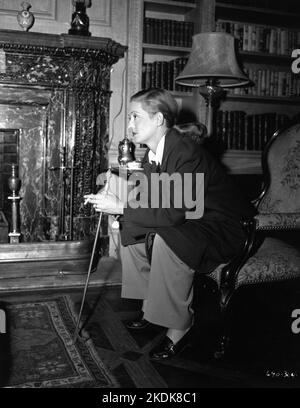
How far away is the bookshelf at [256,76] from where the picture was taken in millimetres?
3562

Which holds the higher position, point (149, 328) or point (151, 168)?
point (151, 168)

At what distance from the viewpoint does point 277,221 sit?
5.97 ft

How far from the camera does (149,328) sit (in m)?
2.10

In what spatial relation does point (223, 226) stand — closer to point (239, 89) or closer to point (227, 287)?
point (227, 287)

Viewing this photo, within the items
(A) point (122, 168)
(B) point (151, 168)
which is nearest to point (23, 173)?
(A) point (122, 168)

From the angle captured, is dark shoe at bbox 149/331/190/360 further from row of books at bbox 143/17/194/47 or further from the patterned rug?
row of books at bbox 143/17/194/47

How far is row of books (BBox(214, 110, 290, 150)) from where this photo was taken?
359 cm

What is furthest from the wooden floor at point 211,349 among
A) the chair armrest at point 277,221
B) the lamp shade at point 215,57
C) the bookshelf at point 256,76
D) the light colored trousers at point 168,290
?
the bookshelf at point 256,76

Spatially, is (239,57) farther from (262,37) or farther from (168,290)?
(168,290)

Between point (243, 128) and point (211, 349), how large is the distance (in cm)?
222

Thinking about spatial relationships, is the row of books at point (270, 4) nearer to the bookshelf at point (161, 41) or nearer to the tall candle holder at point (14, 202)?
the bookshelf at point (161, 41)

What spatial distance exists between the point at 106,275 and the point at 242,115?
5.72 feet

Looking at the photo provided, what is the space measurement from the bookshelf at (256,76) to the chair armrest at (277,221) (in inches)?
71.1
